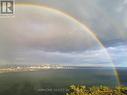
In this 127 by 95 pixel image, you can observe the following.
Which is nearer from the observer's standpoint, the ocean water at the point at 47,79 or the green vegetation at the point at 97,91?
the green vegetation at the point at 97,91

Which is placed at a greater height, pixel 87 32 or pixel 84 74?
pixel 87 32

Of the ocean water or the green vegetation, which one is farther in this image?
the ocean water

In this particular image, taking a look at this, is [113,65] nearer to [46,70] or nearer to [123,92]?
[46,70]

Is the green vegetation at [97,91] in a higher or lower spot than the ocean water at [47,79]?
lower

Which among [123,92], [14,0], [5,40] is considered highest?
[14,0]

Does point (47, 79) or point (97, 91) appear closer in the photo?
point (97, 91)

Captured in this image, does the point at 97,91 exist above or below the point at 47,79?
below

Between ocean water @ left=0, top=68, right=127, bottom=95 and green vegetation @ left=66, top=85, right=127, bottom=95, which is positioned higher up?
ocean water @ left=0, top=68, right=127, bottom=95

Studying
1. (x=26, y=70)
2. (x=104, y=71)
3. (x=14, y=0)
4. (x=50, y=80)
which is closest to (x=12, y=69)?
(x=26, y=70)
